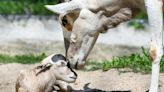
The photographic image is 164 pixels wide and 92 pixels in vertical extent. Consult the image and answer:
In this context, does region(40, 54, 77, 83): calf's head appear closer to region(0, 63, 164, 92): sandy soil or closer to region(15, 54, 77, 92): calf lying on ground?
region(15, 54, 77, 92): calf lying on ground

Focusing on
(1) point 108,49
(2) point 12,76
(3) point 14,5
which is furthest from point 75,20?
(3) point 14,5

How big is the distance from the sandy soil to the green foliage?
570cm

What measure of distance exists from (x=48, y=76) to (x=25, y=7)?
753 cm

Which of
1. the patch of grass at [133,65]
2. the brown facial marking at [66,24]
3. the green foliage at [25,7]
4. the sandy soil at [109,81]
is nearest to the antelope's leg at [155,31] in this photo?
the sandy soil at [109,81]

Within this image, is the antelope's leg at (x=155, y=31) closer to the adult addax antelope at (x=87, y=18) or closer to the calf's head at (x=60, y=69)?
the adult addax antelope at (x=87, y=18)

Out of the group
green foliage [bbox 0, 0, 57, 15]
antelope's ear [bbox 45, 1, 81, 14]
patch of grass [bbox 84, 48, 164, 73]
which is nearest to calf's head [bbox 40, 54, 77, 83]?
antelope's ear [bbox 45, 1, 81, 14]

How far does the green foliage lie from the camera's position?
11742 millimetres

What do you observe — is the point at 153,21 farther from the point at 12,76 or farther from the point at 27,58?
the point at 27,58

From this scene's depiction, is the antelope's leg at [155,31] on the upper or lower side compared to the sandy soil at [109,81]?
upper

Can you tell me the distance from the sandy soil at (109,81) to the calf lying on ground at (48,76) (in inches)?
31.5

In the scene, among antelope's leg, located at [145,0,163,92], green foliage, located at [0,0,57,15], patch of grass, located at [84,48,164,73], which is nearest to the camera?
antelope's leg, located at [145,0,163,92]

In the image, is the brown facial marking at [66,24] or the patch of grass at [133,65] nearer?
the brown facial marking at [66,24]

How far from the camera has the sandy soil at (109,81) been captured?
5.38 metres

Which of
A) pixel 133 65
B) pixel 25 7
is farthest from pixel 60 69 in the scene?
pixel 25 7
